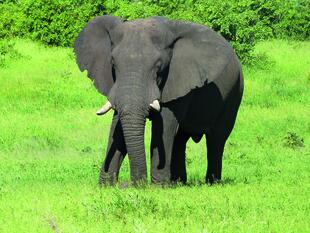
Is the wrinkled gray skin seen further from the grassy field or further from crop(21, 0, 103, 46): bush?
crop(21, 0, 103, 46): bush

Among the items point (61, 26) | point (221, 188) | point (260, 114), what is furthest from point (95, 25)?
point (61, 26)

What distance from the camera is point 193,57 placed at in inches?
489

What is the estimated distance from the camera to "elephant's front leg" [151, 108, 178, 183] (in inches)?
467

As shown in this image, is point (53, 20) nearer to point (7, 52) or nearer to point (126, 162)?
point (7, 52)

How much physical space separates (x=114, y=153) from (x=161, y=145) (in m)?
0.64

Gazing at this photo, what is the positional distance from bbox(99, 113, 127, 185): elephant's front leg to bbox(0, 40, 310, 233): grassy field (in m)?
0.27

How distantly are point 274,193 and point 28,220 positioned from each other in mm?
3328

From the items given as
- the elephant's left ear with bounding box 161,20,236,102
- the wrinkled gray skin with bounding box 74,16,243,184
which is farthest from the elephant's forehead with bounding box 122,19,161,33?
the elephant's left ear with bounding box 161,20,236,102

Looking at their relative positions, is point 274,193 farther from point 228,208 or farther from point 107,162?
point 107,162

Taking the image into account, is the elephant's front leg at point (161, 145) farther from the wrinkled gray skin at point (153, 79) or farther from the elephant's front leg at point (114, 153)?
the elephant's front leg at point (114, 153)

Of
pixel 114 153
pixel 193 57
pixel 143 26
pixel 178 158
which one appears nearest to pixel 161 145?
pixel 114 153

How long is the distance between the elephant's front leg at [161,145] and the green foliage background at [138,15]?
20.9 m

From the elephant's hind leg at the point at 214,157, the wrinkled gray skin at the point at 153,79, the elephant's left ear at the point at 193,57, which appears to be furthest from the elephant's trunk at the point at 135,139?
the elephant's hind leg at the point at 214,157

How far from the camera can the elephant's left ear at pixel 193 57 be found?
12219mm
